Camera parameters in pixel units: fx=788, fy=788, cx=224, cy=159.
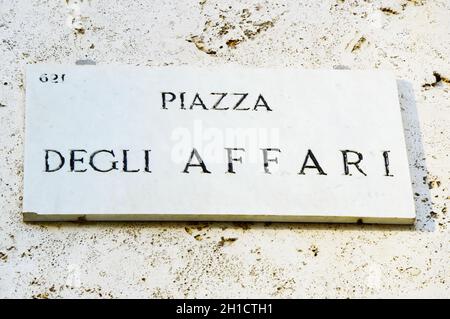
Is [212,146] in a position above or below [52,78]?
below

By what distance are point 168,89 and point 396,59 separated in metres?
0.58

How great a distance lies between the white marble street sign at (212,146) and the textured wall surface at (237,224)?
5 cm

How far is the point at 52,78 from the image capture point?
1760 mm

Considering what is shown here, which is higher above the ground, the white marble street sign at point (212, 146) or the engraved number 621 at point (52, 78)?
the engraved number 621 at point (52, 78)

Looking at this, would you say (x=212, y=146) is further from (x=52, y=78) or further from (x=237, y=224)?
(x=52, y=78)

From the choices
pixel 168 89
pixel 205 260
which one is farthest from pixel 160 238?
pixel 168 89

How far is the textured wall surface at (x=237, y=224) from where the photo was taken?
5.33ft

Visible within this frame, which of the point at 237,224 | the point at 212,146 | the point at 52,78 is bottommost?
the point at 237,224

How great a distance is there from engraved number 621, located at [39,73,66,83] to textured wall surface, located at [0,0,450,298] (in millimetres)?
78

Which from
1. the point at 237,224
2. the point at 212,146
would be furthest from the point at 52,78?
the point at 237,224

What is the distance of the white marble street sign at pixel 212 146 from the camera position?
5.41ft

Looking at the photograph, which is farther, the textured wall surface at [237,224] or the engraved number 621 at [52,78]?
the engraved number 621 at [52,78]

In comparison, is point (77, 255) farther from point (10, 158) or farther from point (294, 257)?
point (294, 257)

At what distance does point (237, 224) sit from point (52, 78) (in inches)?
20.7
